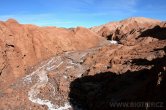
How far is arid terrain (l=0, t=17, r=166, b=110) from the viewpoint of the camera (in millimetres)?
31023

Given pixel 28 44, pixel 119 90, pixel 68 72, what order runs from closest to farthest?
pixel 119 90 < pixel 68 72 < pixel 28 44

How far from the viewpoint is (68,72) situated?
45.8m

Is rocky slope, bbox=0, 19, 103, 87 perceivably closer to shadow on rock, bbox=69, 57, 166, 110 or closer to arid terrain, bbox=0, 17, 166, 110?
arid terrain, bbox=0, 17, 166, 110

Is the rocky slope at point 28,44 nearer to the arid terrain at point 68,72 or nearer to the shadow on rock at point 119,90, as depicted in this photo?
the arid terrain at point 68,72

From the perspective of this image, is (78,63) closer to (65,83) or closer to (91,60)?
(91,60)

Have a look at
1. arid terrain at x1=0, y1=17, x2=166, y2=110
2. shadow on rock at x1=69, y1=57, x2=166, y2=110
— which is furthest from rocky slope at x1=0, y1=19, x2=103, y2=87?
shadow on rock at x1=69, y1=57, x2=166, y2=110

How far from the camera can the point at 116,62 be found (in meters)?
44.5

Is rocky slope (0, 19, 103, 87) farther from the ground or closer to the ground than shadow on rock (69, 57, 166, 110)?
farther from the ground

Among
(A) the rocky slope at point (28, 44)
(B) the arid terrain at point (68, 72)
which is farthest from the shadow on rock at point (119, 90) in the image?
(A) the rocky slope at point (28, 44)

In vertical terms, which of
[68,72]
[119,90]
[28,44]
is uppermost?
[28,44]

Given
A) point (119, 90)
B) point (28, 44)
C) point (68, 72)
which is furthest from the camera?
point (28, 44)

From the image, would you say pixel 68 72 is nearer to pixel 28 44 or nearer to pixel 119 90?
pixel 28 44

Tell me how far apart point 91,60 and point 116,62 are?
650 cm

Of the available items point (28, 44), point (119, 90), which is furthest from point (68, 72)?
point (119, 90)
